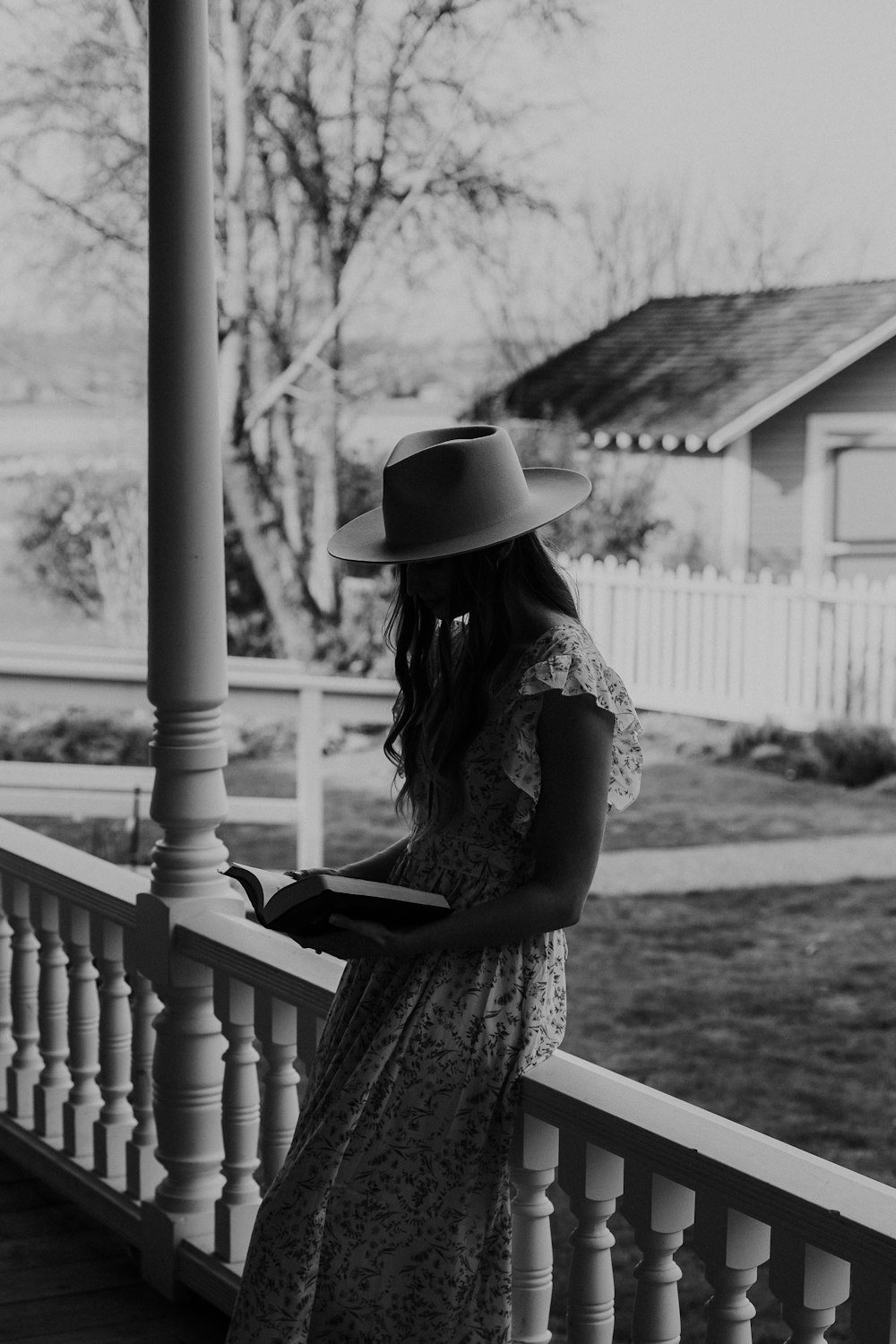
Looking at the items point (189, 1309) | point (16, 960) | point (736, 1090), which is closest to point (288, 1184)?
point (189, 1309)

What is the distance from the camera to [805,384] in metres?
13.1

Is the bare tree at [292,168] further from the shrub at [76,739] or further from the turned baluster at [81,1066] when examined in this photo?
the turned baluster at [81,1066]

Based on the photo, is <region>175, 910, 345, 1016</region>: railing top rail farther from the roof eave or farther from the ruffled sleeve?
the roof eave

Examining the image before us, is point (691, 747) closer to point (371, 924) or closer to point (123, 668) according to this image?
point (123, 668)

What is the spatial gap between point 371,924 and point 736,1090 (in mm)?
5588

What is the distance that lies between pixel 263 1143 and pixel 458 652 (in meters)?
0.94

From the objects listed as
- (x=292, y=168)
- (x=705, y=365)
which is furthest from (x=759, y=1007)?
(x=292, y=168)

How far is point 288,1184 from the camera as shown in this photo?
1.70 meters

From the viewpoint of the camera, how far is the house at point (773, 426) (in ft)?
42.3

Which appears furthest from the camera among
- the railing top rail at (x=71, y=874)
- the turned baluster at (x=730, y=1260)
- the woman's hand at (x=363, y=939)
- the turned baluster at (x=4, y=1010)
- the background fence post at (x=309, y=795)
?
the background fence post at (x=309, y=795)

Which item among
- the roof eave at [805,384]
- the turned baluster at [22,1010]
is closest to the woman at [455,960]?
the turned baluster at [22,1010]

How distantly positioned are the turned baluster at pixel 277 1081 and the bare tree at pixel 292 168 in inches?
406

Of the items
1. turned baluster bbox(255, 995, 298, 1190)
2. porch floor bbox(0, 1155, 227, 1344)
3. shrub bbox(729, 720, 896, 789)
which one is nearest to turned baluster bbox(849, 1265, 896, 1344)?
turned baluster bbox(255, 995, 298, 1190)

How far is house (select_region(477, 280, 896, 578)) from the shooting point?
1288 centimetres
